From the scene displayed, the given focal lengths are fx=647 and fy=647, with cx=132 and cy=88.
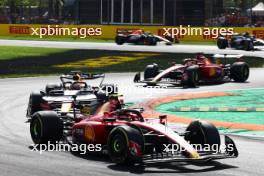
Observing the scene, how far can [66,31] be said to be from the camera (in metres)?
58.9

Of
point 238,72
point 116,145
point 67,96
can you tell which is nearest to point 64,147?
point 116,145

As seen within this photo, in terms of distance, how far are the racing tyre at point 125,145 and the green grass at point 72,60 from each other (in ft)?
65.7

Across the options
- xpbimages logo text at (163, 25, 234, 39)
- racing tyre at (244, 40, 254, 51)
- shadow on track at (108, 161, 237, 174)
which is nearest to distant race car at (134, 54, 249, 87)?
shadow on track at (108, 161, 237, 174)

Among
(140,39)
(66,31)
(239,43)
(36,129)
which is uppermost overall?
(66,31)

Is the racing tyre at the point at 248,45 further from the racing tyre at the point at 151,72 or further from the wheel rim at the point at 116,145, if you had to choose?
the wheel rim at the point at 116,145

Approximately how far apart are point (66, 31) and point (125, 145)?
49191 millimetres

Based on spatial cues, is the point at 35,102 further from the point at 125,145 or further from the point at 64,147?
the point at 125,145

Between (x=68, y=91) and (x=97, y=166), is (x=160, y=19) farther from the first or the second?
(x=97, y=166)

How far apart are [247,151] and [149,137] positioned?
2.23 meters

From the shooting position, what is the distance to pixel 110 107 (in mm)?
12211

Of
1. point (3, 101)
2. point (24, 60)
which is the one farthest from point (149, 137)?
point (24, 60)

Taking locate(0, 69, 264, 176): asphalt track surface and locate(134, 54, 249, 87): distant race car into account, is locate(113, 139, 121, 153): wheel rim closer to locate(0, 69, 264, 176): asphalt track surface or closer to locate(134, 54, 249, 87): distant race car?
locate(0, 69, 264, 176): asphalt track surface

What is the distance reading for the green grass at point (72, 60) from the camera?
3264 centimetres

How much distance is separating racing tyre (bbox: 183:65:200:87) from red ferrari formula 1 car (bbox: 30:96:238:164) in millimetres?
12867
